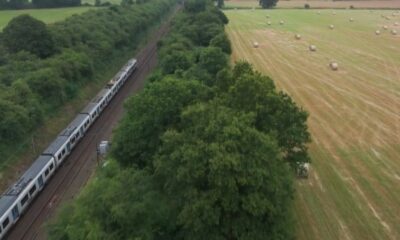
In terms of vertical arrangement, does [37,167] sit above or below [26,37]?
below

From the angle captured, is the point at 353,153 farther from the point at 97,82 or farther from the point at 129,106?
the point at 97,82

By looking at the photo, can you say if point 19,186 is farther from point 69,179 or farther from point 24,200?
point 69,179

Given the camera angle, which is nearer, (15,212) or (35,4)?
(15,212)

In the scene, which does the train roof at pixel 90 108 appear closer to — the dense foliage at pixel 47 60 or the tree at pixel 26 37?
the dense foliage at pixel 47 60

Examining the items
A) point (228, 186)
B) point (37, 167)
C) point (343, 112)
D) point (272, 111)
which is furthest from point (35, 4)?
point (228, 186)

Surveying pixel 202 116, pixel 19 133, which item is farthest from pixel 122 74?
pixel 202 116

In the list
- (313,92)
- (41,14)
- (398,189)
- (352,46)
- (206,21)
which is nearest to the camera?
(398,189)
